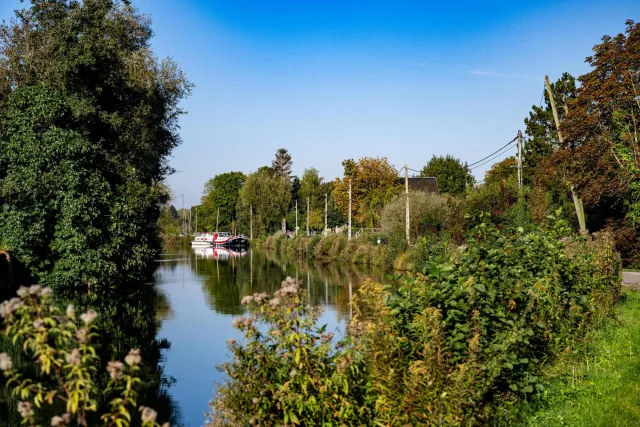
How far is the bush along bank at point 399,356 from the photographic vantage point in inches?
200

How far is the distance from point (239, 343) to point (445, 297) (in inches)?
89.7

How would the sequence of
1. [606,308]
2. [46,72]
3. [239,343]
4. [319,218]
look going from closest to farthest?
[239,343], [606,308], [46,72], [319,218]

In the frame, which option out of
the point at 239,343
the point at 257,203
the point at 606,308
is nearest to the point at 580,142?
the point at 606,308

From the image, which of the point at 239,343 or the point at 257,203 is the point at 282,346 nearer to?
the point at 239,343

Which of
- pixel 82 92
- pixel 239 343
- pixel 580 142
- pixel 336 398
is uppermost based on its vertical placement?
pixel 82 92

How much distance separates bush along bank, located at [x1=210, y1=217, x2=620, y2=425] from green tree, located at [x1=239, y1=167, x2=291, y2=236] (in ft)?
256

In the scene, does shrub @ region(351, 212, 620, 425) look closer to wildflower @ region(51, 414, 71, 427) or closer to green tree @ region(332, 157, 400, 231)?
wildflower @ region(51, 414, 71, 427)

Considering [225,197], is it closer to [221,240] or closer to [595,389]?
[221,240]

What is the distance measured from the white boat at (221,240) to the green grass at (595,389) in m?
71.0

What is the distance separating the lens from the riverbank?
3409cm

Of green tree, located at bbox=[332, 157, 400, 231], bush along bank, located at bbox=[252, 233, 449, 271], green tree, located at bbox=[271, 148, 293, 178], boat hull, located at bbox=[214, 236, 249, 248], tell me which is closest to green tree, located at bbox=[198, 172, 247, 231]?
green tree, located at bbox=[271, 148, 293, 178]

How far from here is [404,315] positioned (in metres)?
6.23

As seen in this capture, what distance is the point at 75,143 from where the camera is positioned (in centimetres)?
2291

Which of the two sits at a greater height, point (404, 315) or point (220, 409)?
point (404, 315)
